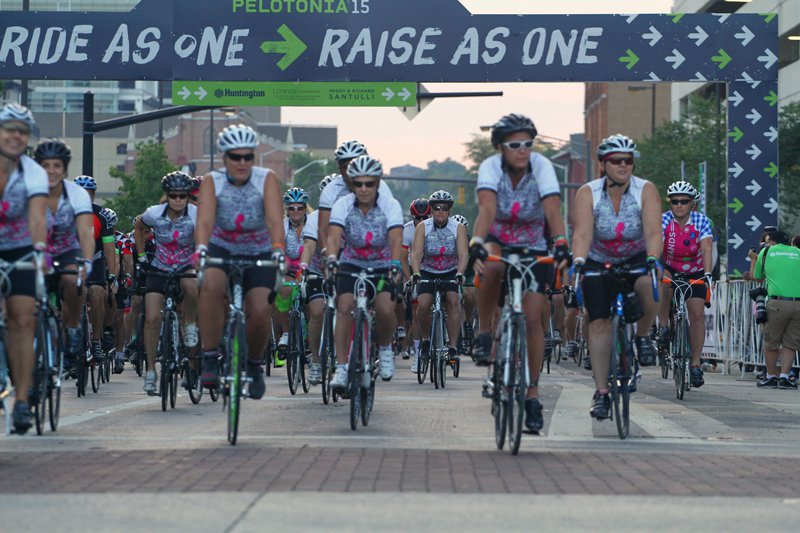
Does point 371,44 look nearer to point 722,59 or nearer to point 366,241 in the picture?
point 722,59

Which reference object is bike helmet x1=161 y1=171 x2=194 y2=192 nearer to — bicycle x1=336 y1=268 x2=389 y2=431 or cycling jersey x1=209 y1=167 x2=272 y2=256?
bicycle x1=336 y1=268 x2=389 y2=431

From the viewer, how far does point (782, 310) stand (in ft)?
63.0

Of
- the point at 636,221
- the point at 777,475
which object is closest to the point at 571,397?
the point at 636,221

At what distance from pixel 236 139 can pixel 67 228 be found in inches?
83.4

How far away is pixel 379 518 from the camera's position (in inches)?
266

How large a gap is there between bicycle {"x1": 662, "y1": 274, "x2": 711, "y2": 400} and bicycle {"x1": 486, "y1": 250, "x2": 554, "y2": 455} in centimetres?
530

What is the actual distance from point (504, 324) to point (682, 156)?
154 ft

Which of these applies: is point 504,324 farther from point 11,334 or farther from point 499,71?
point 499,71

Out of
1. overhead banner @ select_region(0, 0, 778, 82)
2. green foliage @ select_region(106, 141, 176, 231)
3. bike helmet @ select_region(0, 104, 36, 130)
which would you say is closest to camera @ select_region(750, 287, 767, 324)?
overhead banner @ select_region(0, 0, 778, 82)

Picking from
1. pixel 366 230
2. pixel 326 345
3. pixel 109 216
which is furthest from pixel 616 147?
pixel 109 216

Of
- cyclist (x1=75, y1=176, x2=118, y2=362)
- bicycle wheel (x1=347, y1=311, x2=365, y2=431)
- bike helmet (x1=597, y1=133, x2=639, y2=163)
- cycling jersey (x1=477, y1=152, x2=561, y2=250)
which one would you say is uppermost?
bike helmet (x1=597, y1=133, x2=639, y2=163)

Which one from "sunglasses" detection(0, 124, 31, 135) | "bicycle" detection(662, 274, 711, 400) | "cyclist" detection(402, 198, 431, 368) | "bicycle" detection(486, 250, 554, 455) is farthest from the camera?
"cyclist" detection(402, 198, 431, 368)

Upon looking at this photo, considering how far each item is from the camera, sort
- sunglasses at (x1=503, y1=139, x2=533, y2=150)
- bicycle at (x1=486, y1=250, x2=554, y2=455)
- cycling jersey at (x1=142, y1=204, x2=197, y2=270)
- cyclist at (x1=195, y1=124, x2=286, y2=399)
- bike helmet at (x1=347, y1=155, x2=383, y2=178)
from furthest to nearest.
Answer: cycling jersey at (x1=142, y1=204, x2=197, y2=270) < bike helmet at (x1=347, y1=155, x2=383, y2=178) < cyclist at (x1=195, y1=124, x2=286, y2=399) < sunglasses at (x1=503, y1=139, x2=533, y2=150) < bicycle at (x1=486, y1=250, x2=554, y2=455)

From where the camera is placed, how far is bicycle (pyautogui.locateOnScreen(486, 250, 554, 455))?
31.3 ft
